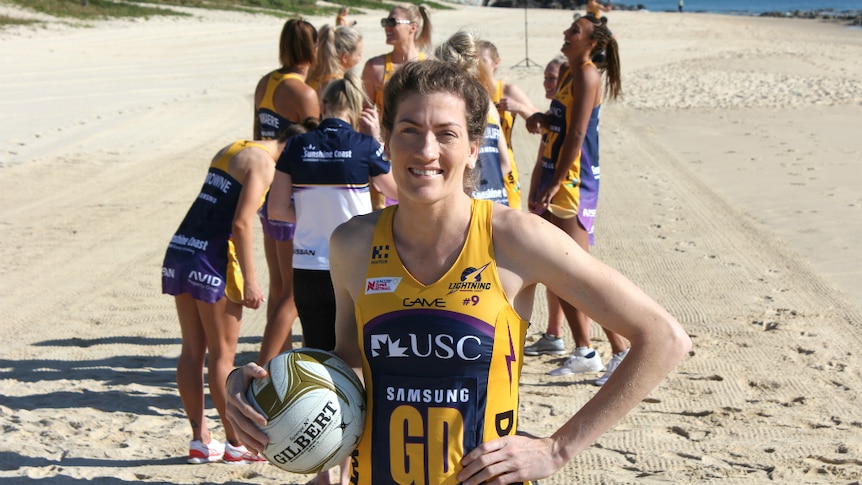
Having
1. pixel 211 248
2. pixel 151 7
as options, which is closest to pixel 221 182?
pixel 211 248

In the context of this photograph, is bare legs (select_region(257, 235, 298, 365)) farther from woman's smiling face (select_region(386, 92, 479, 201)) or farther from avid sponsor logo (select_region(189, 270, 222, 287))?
woman's smiling face (select_region(386, 92, 479, 201))

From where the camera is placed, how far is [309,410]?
97.8 inches

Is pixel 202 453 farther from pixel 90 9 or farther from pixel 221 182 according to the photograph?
pixel 90 9

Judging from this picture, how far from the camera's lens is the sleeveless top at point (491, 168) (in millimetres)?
5742

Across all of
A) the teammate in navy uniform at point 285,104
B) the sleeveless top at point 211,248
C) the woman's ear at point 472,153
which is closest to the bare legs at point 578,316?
the teammate in navy uniform at point 285,104

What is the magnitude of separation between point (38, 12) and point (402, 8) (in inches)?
1150

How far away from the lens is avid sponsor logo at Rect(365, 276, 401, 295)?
96.3 inches

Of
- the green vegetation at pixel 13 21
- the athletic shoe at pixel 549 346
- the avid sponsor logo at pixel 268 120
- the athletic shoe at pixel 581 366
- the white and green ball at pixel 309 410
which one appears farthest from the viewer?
the green vegetation at pixel 13 21

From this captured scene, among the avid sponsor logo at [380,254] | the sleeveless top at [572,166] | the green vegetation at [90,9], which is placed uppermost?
the green vegetation at [90,9]

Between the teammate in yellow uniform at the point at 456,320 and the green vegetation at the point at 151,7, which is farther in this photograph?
the green vegetation at the point at 151,7

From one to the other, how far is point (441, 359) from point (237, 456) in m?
3.11

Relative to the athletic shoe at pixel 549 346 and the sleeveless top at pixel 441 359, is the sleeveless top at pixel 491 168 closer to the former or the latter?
the athletic shoe at pixel 549 346

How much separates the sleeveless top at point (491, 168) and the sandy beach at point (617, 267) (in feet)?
2.33

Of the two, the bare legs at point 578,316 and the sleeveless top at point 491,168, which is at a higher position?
the sleeveless top at point 491,168
